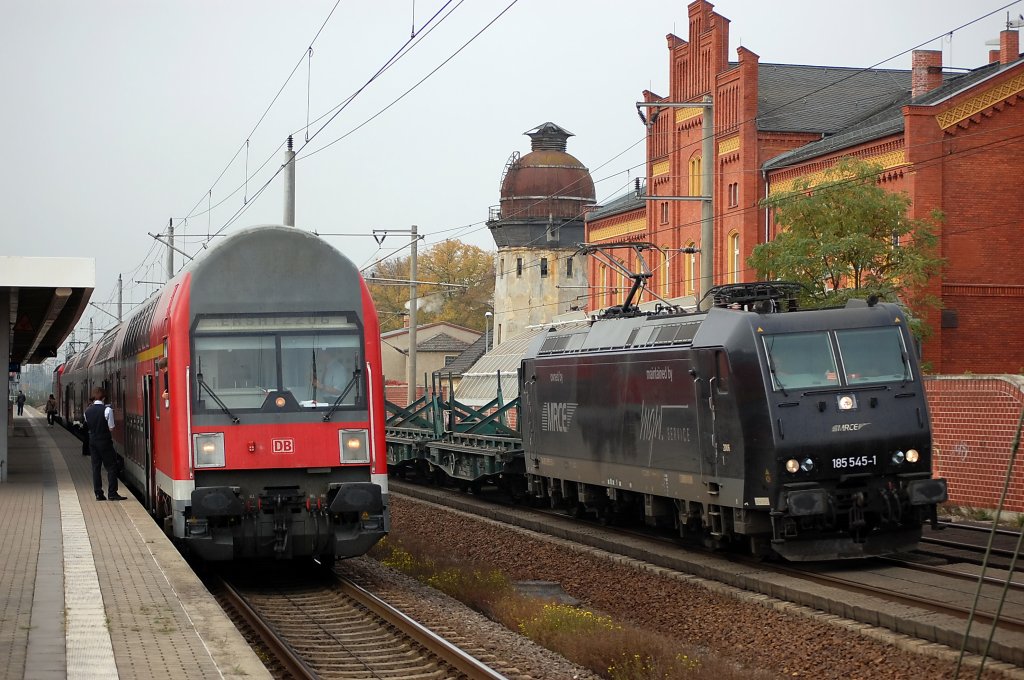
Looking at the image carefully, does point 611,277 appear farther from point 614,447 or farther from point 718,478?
point 718,478

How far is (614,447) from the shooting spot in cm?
1850

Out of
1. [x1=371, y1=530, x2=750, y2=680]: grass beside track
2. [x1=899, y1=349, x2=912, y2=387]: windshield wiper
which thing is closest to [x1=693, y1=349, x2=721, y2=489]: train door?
[x1=899, y1=349, x2=912, y2=387]: windshield wiper

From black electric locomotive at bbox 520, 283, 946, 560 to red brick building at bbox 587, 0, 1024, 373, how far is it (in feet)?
53.8

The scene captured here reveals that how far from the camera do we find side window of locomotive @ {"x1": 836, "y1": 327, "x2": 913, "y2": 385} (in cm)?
1467

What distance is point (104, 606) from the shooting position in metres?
10.8

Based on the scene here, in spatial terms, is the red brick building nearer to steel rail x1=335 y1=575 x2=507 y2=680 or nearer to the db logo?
the db logo

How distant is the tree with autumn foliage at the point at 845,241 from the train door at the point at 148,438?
596 inches

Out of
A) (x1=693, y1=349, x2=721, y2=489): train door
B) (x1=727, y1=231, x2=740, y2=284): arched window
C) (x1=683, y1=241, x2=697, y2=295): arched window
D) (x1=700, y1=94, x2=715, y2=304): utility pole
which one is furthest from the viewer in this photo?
(x1=683, y1=241, x2=697, y2=295): arched window

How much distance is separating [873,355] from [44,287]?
14744 millimetres

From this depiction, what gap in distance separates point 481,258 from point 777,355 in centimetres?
8452

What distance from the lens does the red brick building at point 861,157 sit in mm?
33719

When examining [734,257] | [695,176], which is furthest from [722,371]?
[695,176]

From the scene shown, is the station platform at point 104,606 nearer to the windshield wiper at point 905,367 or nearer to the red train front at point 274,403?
the red train front at point 274,403

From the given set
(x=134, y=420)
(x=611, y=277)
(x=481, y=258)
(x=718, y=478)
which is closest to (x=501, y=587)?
(x=718, y=478)
